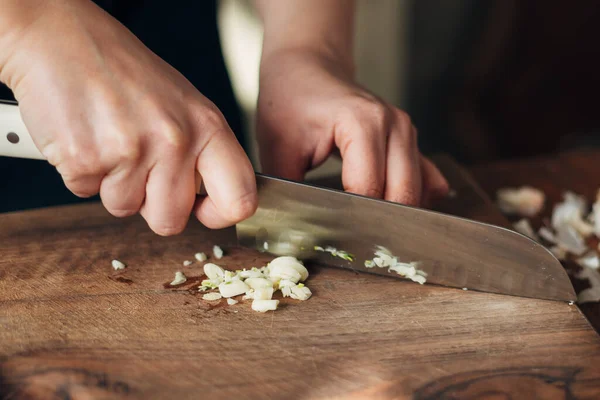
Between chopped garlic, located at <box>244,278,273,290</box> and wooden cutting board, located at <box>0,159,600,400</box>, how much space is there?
38 mm

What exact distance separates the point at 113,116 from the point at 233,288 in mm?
308

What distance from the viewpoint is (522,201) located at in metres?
1.35

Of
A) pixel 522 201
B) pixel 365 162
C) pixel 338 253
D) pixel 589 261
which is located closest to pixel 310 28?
pixel 365 162

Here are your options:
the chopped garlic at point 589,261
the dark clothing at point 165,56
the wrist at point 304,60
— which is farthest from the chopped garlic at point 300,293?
the dark clothing at point 165,56

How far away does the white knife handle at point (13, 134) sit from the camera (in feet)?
2.90

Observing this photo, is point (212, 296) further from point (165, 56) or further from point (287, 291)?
point (165, 56)

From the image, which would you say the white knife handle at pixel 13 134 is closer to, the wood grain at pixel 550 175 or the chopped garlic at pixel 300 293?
the chopped garlic at pixel 300 293

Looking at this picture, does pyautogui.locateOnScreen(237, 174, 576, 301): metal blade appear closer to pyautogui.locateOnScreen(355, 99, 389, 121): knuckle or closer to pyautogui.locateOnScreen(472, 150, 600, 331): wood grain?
pyautogui.locateOnScreen(355, 99, 389, 121): knuckle

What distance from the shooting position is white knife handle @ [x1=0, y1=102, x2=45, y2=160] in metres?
0.88

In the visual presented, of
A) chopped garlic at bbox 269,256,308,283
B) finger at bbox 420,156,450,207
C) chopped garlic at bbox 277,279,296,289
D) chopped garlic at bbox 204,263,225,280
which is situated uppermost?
finger at bbox 420,156,450,207

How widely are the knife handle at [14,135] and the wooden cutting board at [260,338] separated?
7.6 inches

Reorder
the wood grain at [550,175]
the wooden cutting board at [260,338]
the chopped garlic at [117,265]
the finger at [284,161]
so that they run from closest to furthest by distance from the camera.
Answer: the wooden cutting board at [260,338] → the chopped garlic at [117,265] → the finger at [284,161] → the wood grain at [550,175]

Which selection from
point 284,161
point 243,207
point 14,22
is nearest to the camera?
point 14,22

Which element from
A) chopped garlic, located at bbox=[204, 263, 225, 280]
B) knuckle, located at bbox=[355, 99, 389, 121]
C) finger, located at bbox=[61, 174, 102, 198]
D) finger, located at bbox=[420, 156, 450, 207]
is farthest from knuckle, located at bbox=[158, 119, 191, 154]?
finger, located at bbox=[420, 156, 450, 207]
